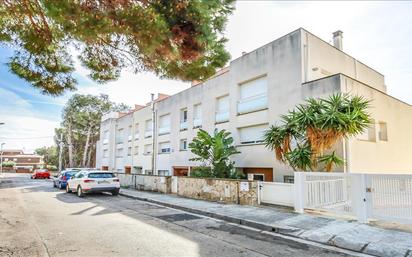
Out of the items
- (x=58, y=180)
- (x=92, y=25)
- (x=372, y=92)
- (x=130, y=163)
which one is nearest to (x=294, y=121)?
(x=372, y=92)

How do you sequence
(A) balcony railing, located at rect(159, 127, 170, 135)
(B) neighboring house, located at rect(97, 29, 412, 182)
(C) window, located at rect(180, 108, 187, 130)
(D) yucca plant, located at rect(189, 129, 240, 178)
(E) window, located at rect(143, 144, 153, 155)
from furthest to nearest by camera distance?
1. (E) window, located at rect(143, 144, 153, 155)
2. (A) balcony railing, located at rect(159, 127, 170, 135)
3. (C) window, located at rect(180, 108, 187, 130)
4. (D) yucca plant, located at rect(189, 129, 240, 178)
5. (B) neighboring house, located at rect(97, 29, 412, 182)

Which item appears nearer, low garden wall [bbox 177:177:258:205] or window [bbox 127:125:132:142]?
low garden wall [bbox 177:177:258:205]

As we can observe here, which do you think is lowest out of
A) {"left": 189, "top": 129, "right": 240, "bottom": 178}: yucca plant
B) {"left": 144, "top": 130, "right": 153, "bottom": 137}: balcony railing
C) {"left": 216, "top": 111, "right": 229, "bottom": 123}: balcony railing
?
{"left": 189, "top": 129, "right": 240, "bottom": 178}: yucca plant

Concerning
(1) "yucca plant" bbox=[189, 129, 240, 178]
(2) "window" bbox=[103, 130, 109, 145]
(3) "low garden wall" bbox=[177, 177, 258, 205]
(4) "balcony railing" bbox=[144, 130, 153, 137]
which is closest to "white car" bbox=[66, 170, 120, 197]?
(3) "low garden wall" bbox=[177, 177, 258, 205]

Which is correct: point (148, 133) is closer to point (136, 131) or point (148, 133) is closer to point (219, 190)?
point (136, 131)

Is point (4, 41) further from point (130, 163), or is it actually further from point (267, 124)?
point (130, 163)

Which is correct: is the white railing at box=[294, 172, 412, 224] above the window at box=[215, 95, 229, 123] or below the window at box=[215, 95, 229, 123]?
below

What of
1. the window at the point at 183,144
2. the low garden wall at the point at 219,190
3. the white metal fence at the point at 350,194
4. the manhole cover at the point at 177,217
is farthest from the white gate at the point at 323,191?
the window at the point at 183,144

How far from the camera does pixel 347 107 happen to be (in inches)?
→ 437

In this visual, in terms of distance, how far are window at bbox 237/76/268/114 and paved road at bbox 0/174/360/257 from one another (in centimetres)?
816

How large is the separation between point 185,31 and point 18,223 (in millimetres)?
8104

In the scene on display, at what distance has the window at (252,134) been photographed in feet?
53.3

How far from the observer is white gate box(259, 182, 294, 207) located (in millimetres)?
10859

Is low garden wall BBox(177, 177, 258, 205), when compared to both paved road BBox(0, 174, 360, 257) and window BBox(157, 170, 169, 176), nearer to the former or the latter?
paved road BBox(0, 174, 360, 257)
